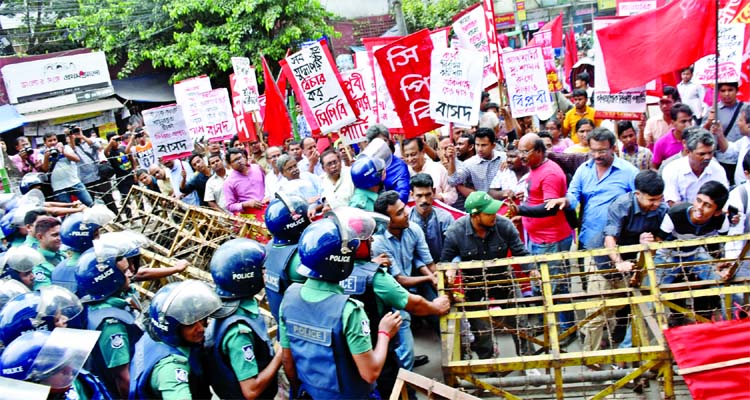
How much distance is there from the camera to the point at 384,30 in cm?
2808

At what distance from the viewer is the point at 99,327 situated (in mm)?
4141

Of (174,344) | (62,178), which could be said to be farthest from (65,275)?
(62,178)

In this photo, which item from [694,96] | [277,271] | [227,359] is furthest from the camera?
[694,96]

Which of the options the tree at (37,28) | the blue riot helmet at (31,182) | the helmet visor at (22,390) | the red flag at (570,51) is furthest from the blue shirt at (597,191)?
the tree at (37,28)

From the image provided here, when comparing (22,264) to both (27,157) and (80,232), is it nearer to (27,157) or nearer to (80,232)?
(80,232)

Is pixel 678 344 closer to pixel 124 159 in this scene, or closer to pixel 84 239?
pixel 84 239

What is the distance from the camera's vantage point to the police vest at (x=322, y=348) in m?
3.19

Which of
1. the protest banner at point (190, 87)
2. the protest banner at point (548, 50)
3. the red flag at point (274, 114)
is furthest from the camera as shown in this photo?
the protest banner at point (548, 50)

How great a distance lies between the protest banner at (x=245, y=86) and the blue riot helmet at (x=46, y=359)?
8.96 metres

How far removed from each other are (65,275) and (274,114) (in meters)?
5.38

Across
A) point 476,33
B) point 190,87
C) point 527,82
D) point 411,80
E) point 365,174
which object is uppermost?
point 476,33

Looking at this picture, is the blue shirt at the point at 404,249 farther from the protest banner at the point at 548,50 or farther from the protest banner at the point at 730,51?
the protest banner at the point at 548,50

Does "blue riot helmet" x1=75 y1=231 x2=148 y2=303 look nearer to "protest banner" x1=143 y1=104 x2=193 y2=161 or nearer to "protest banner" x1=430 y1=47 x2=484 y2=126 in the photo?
"protest banner" x1=430 y1=47 x2=484 y2=126

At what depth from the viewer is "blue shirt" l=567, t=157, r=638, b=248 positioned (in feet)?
18.3
